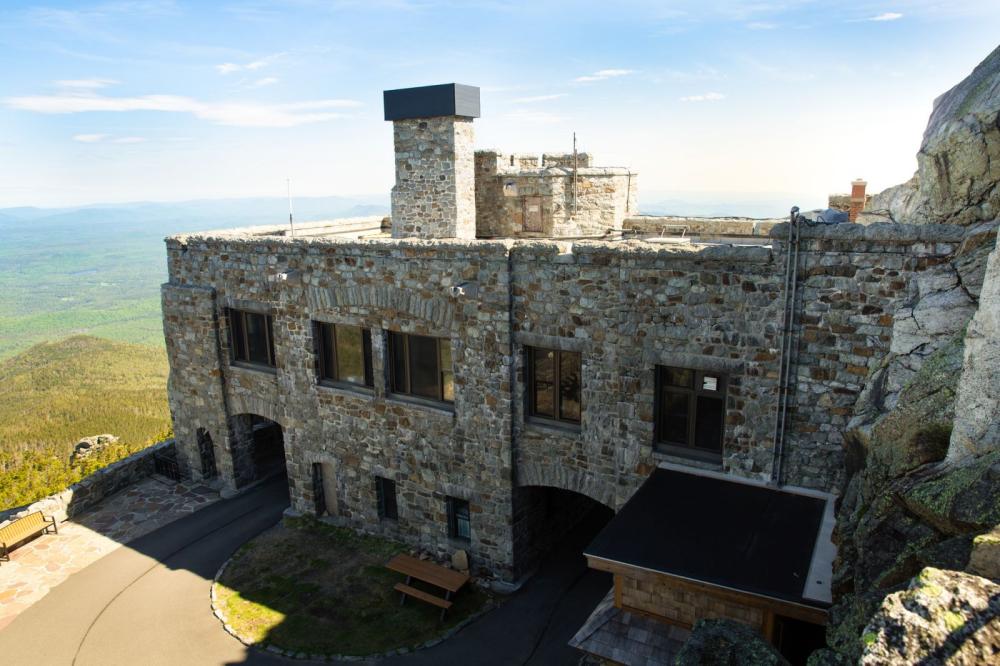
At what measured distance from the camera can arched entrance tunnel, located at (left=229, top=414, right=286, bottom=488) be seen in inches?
729

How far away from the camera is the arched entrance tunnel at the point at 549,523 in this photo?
13922mm

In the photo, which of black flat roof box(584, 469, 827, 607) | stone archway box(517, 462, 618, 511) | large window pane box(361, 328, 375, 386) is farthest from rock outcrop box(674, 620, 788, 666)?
large window pane box(361, 328, 375, 386)

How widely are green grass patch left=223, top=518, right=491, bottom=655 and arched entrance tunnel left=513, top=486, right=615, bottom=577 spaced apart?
4.18 feet

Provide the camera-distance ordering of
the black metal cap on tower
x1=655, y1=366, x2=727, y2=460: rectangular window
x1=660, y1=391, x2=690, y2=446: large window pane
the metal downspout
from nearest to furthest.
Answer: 1. the metal downspout
2. x1=655, y1=366, x2=727, y2=460: rectangular window
3. x1=660, y1=391, x2=690, y2=446: large window pane
4. the black metal cap on tower

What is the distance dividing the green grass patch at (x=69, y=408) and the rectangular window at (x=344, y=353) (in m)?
11.7

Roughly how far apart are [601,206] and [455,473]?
1038 cm

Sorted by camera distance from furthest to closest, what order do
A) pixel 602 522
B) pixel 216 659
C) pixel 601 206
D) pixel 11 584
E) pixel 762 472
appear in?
pixel 601 206 < pixel 602 522 < pixel 11 584 < pixel 216 659 < pixel 762 472

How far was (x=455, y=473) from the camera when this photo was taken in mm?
14000

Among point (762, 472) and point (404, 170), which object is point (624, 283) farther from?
point (404, 170)

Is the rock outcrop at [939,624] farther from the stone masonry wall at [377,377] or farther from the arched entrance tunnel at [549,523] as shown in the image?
the arched entrance tunnel at [549,523]

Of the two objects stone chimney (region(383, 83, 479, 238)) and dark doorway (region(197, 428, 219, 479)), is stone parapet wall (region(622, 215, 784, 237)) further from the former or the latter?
dark doorway (region(197, 428, 219, 479))

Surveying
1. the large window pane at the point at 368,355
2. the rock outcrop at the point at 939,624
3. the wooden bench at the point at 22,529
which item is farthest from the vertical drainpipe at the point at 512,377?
the wooden bench at the point at 22,529

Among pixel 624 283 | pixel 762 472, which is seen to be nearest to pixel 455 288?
pixel 624 283

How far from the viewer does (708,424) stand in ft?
37.6
